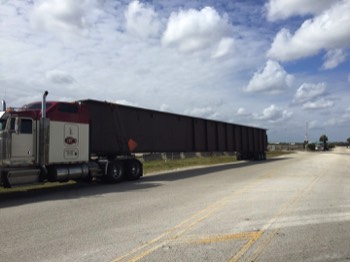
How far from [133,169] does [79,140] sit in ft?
12.5

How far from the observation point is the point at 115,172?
762 inches

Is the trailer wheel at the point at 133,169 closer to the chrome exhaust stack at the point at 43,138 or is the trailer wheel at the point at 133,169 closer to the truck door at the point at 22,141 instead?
the chrome exhaust stack at the point at 43,138

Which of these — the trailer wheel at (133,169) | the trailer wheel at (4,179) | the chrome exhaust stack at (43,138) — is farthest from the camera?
the trailer wheel at (133,169)

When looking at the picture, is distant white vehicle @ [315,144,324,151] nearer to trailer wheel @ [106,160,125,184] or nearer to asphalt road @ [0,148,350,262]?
trailer wheel @ [106,160,125,184]

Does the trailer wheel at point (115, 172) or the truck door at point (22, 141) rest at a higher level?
the truck door at point (22, 141)

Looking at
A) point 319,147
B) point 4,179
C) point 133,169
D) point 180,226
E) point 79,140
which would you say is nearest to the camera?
point 180,226

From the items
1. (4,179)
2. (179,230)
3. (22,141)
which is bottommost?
(179,230)

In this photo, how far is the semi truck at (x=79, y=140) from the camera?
1470 centimetres

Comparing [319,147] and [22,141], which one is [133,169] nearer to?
[22,141]

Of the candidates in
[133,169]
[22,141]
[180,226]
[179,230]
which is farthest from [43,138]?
[179,230]

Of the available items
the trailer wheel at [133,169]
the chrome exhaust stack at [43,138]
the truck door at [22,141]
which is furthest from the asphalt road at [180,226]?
the trailer wheel at [133,169]

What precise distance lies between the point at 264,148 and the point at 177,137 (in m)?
25.9

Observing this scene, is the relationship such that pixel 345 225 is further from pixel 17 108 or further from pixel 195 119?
pixel 195 119

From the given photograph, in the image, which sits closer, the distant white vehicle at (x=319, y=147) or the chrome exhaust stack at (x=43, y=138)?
the chrome exhaust stack at (x=43, y=138)
